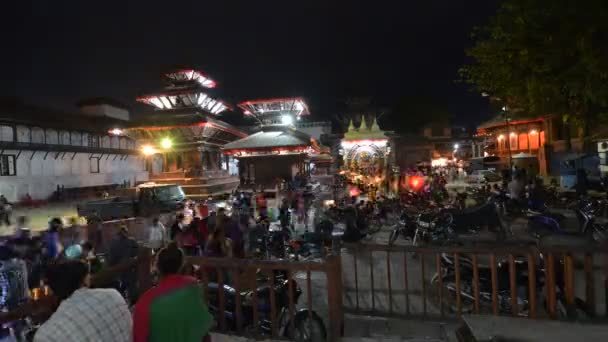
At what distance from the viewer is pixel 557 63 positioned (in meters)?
8.73

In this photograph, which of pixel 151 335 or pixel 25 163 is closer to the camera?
pixel 151 335

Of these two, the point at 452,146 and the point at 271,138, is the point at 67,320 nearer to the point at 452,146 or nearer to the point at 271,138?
the point at 271,138

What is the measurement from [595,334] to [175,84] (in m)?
30.9

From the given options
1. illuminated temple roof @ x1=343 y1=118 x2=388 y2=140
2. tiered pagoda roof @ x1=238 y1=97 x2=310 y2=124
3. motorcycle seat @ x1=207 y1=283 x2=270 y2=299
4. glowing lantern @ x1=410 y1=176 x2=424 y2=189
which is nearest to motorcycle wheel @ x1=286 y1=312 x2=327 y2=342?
motorcycle seat @ x1=207 y1=283 x2=270 y2=299

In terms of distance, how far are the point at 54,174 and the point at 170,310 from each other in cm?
3809

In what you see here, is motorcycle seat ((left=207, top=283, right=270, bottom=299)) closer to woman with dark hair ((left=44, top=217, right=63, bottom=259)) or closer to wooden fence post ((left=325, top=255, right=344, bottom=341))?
wooden fence post ((left=325, top=255, right=344, bottom=341))

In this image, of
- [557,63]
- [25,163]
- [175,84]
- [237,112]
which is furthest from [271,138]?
[237,112]

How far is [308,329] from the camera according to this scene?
5285 millimetres

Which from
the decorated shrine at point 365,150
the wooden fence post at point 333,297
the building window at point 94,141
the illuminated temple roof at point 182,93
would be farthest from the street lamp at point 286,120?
the wooden fence post at point 333,297

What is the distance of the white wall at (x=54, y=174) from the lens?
29766 mm

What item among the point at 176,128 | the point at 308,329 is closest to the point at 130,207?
the point at 176,128

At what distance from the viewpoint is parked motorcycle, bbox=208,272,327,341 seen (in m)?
5.25

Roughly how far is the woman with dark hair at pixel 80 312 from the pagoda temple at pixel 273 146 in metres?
20.6

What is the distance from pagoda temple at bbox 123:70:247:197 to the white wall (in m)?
9.03
